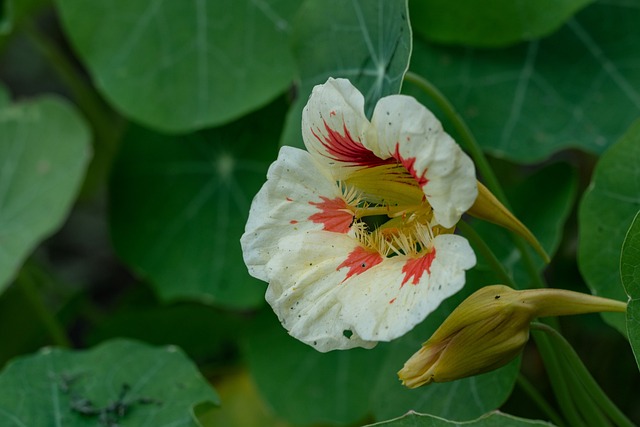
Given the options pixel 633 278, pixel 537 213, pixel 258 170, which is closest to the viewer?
pixel 633 278

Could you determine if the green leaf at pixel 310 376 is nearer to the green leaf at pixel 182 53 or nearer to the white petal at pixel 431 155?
the green leaf at pixel 182 53

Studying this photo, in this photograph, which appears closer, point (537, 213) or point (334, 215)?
point (334, 215)

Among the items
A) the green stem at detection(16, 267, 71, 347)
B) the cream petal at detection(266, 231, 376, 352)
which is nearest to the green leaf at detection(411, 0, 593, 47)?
the cream petal at detection(266, 231, 376, 352)

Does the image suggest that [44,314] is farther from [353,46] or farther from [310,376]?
[353,46]

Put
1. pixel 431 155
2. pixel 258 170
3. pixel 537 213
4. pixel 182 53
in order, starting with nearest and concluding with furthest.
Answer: pixel 431 155 → pixel 537 213 → pixel 182 53 → pixel 258 170

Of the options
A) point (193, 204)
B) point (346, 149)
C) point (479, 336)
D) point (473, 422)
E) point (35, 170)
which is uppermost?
point (346, 149)

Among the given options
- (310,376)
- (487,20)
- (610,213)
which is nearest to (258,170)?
(310,376)

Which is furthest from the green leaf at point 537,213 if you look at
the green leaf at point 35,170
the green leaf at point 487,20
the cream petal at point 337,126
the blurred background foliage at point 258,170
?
the green leaf at point 35,170
